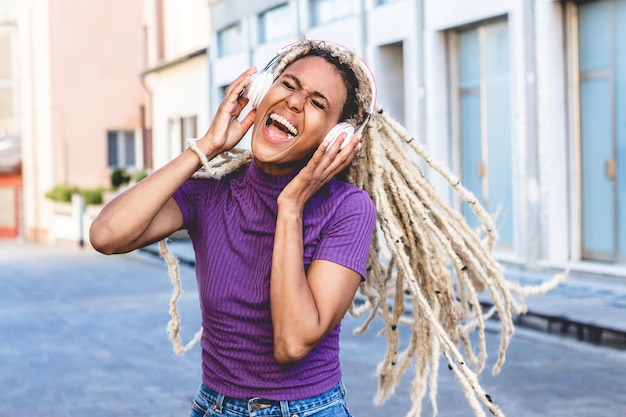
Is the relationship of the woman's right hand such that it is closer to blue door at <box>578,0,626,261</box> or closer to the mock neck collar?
the mock neck collar

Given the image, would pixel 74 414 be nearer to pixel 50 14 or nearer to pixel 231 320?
pixel 231 320

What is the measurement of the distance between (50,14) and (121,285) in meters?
23.5

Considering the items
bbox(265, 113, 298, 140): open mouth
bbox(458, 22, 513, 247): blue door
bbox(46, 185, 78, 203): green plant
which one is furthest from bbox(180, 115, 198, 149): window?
bbox(265, 113, 298, 140): open mouth

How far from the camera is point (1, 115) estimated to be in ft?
150

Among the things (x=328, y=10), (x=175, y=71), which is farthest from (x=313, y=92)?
(x=175, y=71)

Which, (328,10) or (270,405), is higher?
(328,10)

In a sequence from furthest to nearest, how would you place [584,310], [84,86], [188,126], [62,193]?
[84,86], [62,193], [188,126], [584,310]

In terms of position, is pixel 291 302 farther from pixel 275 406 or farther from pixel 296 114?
pixel 296 114

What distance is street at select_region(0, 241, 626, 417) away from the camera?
24.6 ft

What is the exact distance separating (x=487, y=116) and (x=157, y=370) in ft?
32.6

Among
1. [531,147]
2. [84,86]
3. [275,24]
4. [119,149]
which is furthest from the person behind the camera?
[119,149]

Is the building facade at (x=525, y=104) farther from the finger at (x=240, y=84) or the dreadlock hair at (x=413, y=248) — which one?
the finger at (x=240, y=84)

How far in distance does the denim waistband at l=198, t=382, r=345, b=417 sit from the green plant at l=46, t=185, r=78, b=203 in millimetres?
33452

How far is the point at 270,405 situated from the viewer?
2.54 m
